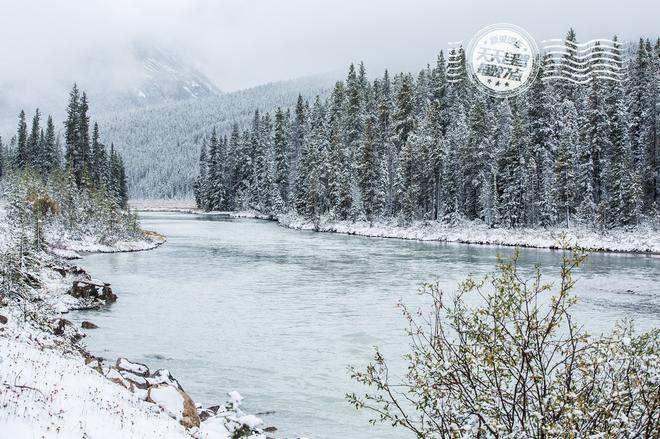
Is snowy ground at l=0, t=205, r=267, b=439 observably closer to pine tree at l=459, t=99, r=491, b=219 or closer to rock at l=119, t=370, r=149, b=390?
rock at l=119, t=370, r=149, b=390

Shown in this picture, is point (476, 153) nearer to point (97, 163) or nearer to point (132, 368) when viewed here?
point (132, 368)

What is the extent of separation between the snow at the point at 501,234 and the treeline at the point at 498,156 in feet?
5.37

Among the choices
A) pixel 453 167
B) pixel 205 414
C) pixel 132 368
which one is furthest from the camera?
pixel 453 167

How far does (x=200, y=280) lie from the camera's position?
96.5ft

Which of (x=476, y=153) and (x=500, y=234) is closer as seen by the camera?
(x=500, y=234)

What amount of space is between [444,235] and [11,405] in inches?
2041

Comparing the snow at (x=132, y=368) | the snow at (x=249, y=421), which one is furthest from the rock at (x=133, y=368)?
the snow at (x=249, y=421)

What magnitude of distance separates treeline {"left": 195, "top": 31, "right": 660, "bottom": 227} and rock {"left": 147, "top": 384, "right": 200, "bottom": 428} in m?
49.6

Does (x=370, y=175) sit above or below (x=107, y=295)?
above

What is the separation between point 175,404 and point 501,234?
47.6 metres

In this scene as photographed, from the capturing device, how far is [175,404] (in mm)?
10648

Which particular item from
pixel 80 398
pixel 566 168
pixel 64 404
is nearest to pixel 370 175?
pixel 566 168

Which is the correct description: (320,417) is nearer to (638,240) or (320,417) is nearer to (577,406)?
(577,406)

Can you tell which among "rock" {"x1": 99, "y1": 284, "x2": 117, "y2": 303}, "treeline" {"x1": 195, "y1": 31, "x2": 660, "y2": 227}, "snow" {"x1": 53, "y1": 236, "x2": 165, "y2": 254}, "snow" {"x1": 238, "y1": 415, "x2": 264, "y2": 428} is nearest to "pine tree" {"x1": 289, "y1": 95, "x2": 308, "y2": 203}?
"treeline" {"x1": 195, "y1": 31, "x2": 660, "y2": 227}
